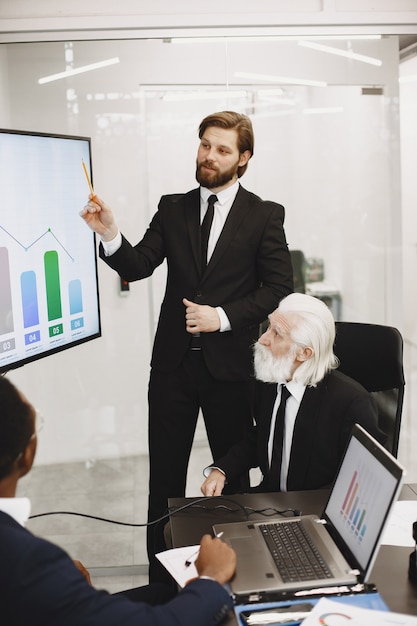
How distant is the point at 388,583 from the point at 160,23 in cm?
258

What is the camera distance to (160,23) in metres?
3.32

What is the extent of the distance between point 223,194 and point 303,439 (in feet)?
3.80

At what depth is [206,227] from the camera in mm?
2986

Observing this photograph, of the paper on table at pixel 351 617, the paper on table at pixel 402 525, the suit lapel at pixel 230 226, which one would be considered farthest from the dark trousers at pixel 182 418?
the paper on table at pixel 351 617

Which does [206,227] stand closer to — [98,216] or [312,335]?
[98,216]

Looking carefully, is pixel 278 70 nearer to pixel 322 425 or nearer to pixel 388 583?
pixel 322 425

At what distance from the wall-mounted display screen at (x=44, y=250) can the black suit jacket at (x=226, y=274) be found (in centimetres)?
18

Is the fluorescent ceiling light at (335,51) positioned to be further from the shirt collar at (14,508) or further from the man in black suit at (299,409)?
the shirt collar at (14,508)

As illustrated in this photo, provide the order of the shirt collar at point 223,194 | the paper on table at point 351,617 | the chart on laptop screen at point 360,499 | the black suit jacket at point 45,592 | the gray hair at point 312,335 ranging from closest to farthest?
1. the black suit jacket at point 45,592
2. the paper on table at point 351,617
3. the chart on laptop screen at point 360,499
4. the gray hair at point 312,335
5. the shirt collar at point 223,194

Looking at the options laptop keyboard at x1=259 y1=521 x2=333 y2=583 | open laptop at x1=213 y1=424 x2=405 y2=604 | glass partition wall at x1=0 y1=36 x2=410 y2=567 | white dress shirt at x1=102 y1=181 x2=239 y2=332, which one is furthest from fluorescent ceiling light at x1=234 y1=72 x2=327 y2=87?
laptop keyboard at x1=259 y1=521 x2=333 y2=583

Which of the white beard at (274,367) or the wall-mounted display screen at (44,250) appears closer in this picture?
the white beard at (274,367)

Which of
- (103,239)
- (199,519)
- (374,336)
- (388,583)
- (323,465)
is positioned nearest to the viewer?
(388,583)

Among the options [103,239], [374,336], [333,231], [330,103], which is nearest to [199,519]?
[374,336]

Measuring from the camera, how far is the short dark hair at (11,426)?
1352mm
